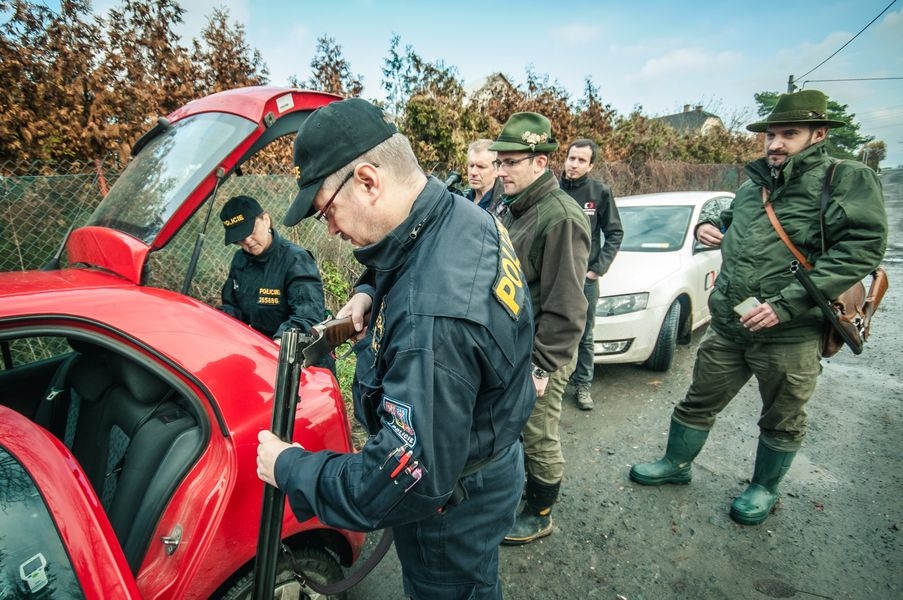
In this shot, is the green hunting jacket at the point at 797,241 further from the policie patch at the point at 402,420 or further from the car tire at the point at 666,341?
the policie patch at the point at 402,420

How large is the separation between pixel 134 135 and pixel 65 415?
9.80ft

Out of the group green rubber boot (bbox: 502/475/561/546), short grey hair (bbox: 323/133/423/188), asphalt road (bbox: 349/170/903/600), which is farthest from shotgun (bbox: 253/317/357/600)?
green rubber boot (bbox: 502/475/561/546)

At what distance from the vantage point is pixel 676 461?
107 inches

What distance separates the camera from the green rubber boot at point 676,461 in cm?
265

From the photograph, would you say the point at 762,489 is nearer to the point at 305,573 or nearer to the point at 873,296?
the point at 873,296

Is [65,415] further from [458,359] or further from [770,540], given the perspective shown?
[770,540]

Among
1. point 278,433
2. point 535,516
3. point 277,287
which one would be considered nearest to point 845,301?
point 535,516

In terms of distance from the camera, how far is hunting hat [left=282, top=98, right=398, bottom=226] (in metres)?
1.01

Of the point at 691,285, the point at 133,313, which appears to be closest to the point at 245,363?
the point at 133,313

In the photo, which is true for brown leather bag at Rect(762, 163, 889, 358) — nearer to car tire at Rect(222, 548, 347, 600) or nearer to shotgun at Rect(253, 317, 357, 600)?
shotgun at Rect(253, 317, 357, 600)

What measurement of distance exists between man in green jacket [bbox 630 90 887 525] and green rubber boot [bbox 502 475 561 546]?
0.96m

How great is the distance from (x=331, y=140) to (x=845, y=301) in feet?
8.24

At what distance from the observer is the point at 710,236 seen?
2615mm

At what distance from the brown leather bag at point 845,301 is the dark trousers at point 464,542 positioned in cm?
186
